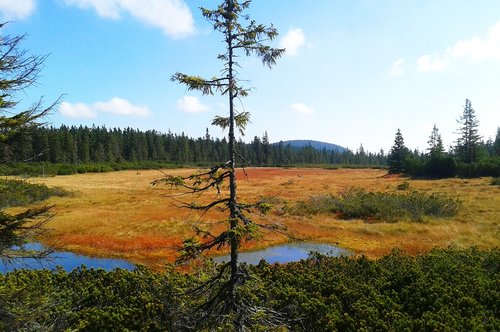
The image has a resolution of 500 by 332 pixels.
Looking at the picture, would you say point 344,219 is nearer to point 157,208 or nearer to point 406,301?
point 157,208

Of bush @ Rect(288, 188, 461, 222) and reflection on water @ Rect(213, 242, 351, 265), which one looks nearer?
reflection on water @ Rect(213, 242, 351, 265)

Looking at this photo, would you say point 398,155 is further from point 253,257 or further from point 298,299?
point 298,299

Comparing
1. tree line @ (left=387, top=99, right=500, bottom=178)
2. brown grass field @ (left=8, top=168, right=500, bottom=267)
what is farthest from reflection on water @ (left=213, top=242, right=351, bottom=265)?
tree line @ (left=387, top=99, right=500, bottom=178)

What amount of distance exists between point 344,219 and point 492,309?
24.7 m

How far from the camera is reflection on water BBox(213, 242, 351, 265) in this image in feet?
79.3

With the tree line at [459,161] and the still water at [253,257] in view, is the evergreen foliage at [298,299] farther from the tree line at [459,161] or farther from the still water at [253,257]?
the tree line at [459,161]

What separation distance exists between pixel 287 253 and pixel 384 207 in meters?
14.5

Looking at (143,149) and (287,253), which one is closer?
(287,253)

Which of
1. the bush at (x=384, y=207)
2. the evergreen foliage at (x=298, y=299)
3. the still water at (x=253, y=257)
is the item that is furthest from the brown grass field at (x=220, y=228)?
the evergreen foliage at (x=298, y=299)

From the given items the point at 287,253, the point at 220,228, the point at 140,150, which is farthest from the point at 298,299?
the point at 140,150

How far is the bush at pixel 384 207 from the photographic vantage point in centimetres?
3453

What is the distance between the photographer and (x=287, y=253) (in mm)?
25953

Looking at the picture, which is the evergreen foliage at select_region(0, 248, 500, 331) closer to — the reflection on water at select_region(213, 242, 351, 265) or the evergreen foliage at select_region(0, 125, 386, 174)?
the reflection on water at select_region(213, 242, 351, 265)

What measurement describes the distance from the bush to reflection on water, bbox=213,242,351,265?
9735 mm
